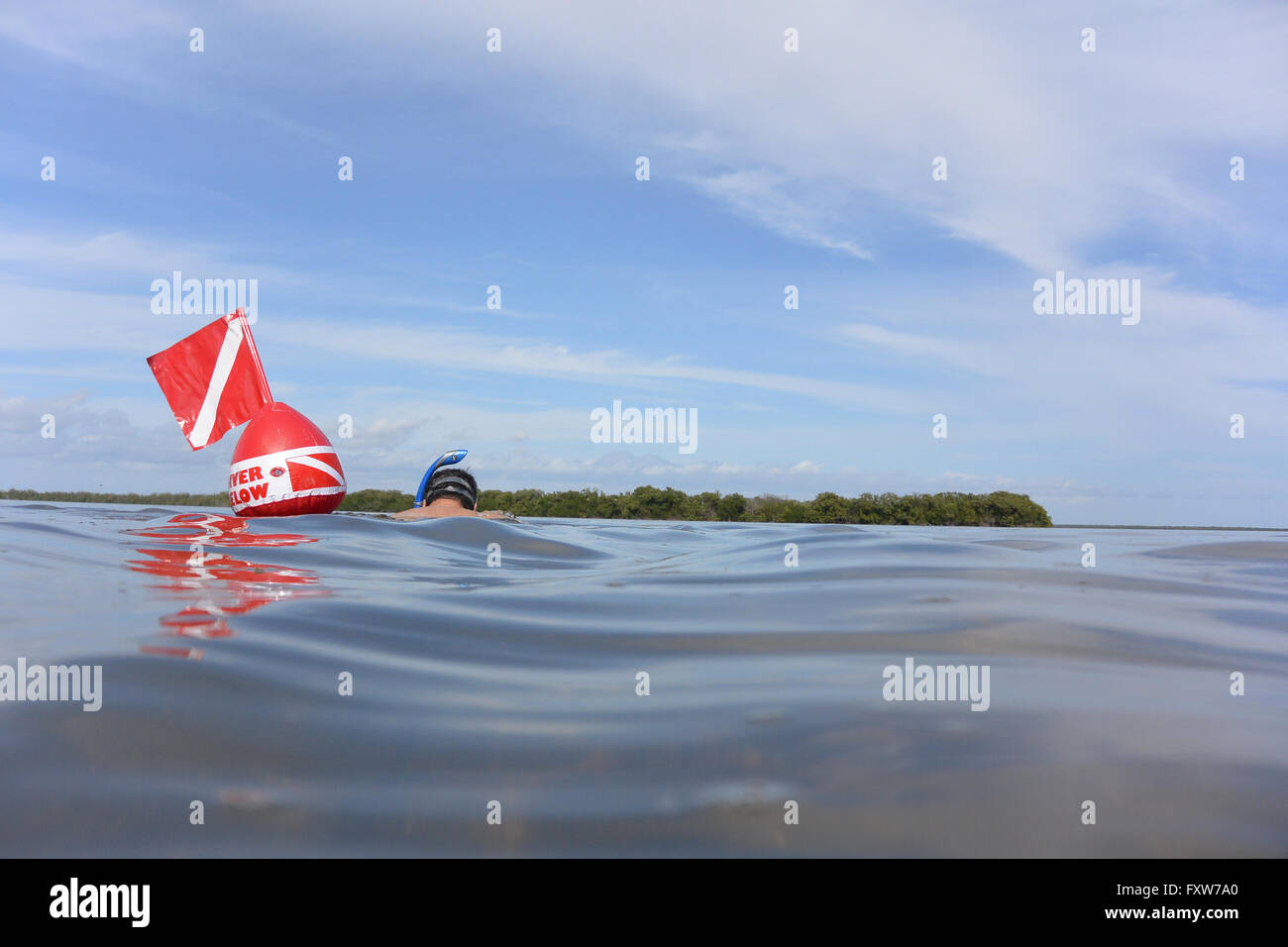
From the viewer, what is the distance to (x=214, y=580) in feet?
17.7

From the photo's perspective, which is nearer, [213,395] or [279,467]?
[279,467]

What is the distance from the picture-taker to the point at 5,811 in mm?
1967

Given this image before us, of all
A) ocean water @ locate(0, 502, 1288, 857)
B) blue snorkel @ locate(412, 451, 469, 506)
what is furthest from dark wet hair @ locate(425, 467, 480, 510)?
ocean water @ locate(0, 502, 1288, 857)

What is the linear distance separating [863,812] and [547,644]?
2.14 m

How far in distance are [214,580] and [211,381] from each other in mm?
6212

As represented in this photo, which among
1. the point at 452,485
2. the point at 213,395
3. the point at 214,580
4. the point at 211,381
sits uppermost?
the point at 211,381

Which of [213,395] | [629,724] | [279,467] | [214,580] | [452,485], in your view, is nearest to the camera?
[629,724]

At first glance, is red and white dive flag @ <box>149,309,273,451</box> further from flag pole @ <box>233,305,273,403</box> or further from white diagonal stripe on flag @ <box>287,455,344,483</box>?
white diagonal stripe on flag @ <box>287,455,344,483</box>

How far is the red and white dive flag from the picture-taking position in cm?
1060

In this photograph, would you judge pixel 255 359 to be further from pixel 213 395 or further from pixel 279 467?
pixel 279 467

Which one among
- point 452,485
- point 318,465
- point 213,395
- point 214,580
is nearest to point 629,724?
point 214,580

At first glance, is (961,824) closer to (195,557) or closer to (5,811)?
(5,811)
